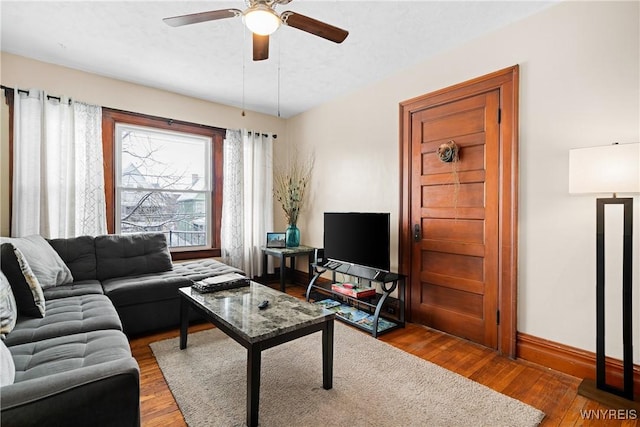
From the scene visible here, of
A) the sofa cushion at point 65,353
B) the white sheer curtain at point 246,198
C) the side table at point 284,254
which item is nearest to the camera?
the sofa cushion at point 65,353

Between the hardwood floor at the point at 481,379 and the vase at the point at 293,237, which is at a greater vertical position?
the vase at the point at 293,237

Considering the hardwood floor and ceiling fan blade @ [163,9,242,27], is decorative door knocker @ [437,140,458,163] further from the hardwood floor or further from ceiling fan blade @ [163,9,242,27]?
ceiling fan blade @ [163,9,242,27]

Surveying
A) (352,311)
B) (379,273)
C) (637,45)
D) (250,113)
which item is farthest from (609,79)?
(250,113)

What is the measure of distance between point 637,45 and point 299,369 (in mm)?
3059

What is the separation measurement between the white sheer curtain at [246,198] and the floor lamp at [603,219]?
3644 millimetres

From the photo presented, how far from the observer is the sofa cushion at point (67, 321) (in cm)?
172

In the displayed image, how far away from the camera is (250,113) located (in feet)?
15.0

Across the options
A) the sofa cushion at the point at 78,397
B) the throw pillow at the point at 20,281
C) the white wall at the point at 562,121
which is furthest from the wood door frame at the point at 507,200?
the throw pillow at the point at 20,281

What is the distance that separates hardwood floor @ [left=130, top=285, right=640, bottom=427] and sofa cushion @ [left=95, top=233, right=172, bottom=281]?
77 cm

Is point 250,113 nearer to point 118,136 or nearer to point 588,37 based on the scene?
point 118,136

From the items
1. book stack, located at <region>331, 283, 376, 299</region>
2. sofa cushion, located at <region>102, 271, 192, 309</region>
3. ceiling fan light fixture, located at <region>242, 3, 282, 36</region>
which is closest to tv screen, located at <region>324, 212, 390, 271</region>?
book stack, located at <region>331, 283, 376, 299</region>

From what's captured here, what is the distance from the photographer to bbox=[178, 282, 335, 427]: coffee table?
5.18ft

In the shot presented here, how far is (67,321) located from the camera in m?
1.91

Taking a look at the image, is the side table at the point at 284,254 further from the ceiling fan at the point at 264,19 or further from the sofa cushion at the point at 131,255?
the ceiling fan at the point at 264,19
